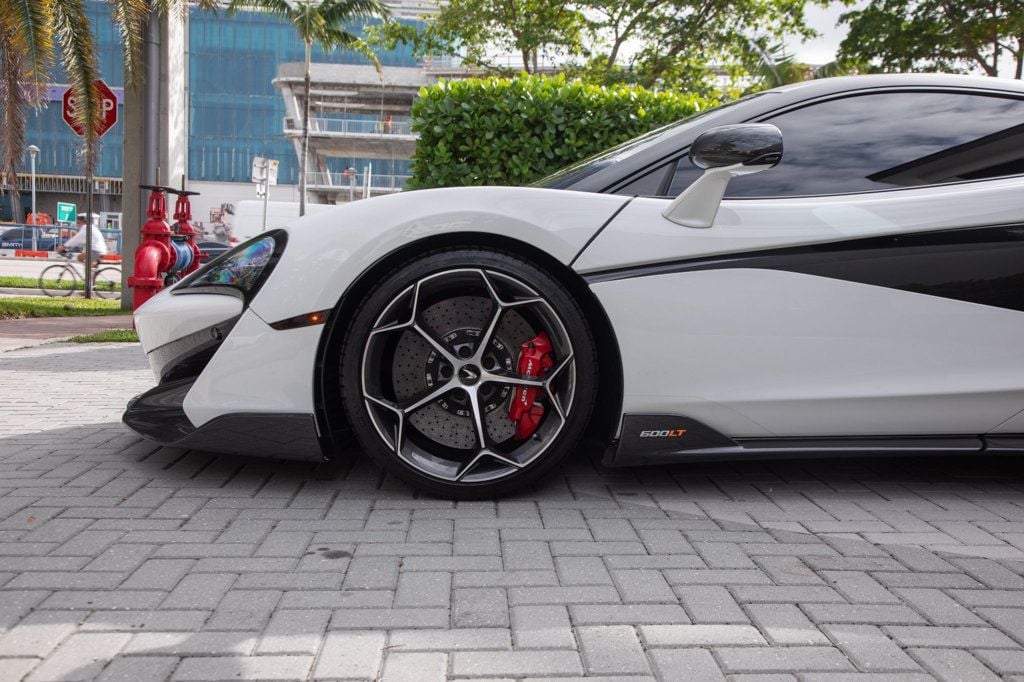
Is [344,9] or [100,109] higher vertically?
[344,9]

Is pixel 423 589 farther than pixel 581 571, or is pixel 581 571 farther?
pixel 581 571

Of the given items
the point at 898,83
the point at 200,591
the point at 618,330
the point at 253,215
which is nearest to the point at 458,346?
the point at 618,330

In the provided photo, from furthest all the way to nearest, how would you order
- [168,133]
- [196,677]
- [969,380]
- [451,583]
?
[168,133], [969,380], [451,583], [196,677]

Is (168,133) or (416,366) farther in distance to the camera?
(168,133)

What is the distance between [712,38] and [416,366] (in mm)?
21150

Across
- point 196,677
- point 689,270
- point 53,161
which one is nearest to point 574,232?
point 689,270

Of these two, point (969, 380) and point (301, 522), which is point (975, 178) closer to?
point (969, 380)

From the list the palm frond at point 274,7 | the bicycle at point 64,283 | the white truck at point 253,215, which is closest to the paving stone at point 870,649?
the bicycle at point 64,283

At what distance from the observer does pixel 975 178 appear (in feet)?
9.33

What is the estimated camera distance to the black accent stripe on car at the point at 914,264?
2.67 metres

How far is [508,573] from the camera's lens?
221 centimetres

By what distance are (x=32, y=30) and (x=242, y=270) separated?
7417 millimetres

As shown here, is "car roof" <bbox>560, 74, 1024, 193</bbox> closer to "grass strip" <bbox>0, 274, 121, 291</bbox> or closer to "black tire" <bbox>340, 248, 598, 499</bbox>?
"black tire" <bbox>340, 248, 598, 499</bbox>

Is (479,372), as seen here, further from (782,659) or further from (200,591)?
(782,659)
